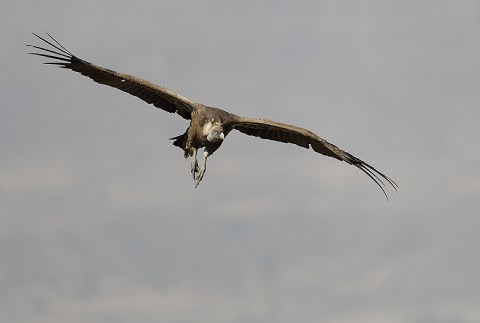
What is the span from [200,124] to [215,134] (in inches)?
16.8

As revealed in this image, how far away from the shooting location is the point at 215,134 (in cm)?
2677

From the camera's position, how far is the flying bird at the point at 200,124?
1061 inches

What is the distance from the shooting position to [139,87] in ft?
90.9

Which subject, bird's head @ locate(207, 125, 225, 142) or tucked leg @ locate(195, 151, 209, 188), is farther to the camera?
bird's head @ locate(207, 125, 225, 142)

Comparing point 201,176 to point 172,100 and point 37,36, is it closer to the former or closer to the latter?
point 172,100

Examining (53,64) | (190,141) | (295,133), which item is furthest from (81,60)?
(295,133)

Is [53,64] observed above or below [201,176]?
above

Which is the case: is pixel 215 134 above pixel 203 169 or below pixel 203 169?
above

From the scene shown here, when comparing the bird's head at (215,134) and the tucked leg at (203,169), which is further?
the bird's head at (215,134)

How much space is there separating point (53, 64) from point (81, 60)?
59 cm

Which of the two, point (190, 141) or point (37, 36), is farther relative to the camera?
point (190, 141)

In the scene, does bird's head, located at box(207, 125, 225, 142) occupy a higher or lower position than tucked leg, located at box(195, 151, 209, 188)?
higher

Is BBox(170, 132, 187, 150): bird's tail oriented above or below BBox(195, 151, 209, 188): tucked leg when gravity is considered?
above

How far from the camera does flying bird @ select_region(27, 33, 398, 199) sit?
88.4ft
